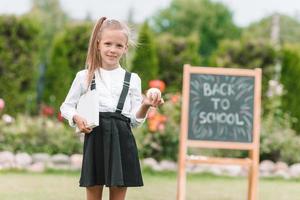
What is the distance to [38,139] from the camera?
Result: 10.8 meters

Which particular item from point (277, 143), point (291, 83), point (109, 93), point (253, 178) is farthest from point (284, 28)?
point (109, 93)

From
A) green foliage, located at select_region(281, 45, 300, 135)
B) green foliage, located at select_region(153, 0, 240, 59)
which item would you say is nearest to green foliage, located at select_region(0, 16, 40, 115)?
green foliage, located at select_region(281, 45, 300, 135)

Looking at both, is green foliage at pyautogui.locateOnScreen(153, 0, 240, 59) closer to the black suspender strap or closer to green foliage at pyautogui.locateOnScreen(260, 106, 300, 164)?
green foliage at pyautogui.locateOnScreen(260, 106, 300, 164)

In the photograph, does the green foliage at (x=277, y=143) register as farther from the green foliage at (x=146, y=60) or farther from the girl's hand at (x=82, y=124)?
the girl's hand at (x=82, y=124)

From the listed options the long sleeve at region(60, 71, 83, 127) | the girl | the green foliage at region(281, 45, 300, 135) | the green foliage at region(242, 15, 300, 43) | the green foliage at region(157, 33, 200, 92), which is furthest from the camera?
the green foliage at region(242, 15, 300, 43)

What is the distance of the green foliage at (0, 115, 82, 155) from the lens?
10.5 meters

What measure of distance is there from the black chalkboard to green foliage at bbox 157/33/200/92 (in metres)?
8.08

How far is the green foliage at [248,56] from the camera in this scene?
545 inches

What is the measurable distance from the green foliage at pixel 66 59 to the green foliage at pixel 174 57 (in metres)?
2.24

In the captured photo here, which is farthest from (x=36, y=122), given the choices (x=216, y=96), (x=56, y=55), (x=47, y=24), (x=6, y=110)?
(x=47, y=24)

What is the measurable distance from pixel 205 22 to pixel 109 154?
42.8m

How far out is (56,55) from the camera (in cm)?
1363

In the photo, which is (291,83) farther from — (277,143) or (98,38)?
(98,38)

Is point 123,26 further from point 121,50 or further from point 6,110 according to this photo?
point 6,110
